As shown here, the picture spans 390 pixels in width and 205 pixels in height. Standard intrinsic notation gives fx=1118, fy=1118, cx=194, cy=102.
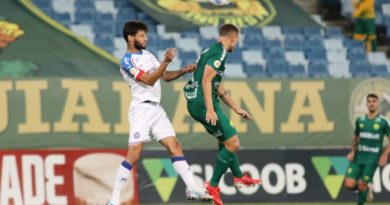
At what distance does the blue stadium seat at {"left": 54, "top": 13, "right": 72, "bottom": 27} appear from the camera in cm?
1986

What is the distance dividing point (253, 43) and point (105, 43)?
293cm

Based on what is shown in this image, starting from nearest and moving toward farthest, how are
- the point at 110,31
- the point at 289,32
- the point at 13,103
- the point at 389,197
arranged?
the point at 13,103 → the point at 389,197 → the point at 110,31 → the point at 289,32

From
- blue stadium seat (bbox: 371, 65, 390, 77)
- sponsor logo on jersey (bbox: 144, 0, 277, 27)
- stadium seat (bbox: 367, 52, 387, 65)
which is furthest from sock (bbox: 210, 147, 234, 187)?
stadium seat (bbox: 367, 52, 387, 65)

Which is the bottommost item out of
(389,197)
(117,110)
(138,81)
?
(389,197)

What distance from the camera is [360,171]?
16234 mm

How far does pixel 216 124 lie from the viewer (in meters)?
12.4

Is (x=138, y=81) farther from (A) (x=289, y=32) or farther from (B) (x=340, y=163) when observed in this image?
(A) (x=289, y=32)

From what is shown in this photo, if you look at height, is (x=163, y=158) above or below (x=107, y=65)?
below

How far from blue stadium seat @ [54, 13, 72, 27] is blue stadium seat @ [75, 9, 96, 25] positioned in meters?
0.15

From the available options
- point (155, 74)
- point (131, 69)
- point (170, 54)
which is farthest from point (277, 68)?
point (170, 54)

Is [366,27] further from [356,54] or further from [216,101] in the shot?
[216,101]

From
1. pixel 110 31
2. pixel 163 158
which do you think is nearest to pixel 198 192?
pixel 163 158

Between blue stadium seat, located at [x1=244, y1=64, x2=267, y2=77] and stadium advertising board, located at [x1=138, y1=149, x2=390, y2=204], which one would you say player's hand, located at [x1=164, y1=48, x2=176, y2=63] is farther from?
blue stadium seat, located at [x1=244, y1=64, x2=267, y2=77]

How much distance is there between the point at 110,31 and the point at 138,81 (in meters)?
8.05
